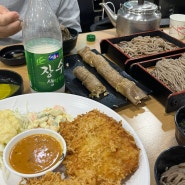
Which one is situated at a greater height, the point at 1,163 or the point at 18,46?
the point at 18,46

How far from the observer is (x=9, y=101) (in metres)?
1.20

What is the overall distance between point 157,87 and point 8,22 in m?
0.99

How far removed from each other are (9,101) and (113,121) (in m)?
0.50

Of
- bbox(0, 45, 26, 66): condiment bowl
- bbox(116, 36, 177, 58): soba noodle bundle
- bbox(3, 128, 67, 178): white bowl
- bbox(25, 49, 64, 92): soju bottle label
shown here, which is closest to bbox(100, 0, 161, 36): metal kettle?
bbox(116, 36, 177, 58): soba noodle bundle

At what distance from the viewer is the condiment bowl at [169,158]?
86 centimetres

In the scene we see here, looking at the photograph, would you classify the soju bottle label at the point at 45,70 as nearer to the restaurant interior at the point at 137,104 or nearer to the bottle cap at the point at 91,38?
the restaurant interior at the point at 137,104

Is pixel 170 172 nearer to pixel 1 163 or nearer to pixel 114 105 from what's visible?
pixel 114 105

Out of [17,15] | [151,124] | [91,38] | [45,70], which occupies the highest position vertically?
[17,15]

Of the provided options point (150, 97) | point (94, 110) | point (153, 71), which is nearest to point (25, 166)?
point (94, 110)

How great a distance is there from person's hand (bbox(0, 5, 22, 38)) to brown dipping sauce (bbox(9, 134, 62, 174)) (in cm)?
87

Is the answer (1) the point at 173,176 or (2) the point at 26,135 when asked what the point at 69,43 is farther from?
(1) the point at 173,176

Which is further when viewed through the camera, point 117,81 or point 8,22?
point 8,22

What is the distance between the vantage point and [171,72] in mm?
1438

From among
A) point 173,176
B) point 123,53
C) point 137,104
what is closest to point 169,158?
point 173,176
